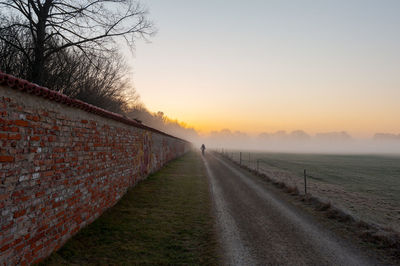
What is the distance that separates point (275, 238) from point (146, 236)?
3.22 metres

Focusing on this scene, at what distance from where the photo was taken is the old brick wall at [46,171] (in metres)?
3.19

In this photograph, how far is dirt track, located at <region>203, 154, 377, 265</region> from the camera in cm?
452

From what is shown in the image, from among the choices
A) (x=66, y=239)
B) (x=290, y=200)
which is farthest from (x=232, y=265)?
(x=290, y=200)

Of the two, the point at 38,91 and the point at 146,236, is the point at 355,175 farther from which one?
the point at 38,91

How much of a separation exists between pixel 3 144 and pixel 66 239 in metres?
2.72

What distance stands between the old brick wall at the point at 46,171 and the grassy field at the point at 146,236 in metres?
0.42

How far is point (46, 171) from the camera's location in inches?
159

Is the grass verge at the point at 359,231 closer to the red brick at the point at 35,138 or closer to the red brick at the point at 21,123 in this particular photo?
the red brick at the point at 35,138

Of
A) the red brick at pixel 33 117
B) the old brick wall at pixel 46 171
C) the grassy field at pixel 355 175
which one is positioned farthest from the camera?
the grassy field at pixel 355 175

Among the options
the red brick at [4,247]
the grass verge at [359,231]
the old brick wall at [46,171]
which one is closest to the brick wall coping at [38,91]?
the old brick wall at [46,171]

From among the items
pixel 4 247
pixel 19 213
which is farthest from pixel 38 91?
pixel 4 247

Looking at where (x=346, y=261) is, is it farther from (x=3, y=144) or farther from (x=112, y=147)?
(x=112, y=147)

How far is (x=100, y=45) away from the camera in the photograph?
9.95 m

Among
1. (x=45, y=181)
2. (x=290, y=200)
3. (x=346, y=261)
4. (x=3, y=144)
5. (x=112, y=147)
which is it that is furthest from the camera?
(x=290, y=200)
